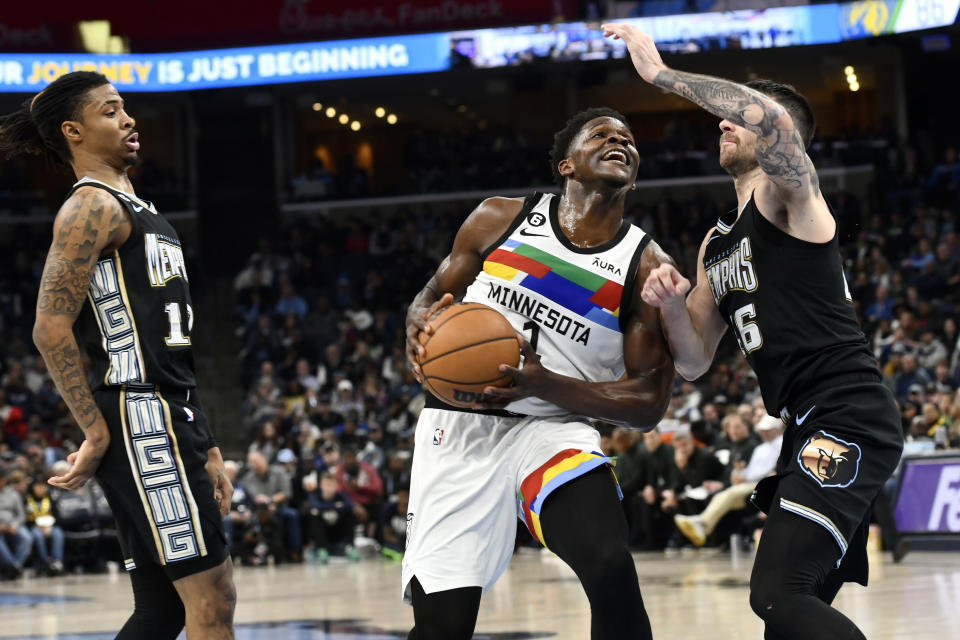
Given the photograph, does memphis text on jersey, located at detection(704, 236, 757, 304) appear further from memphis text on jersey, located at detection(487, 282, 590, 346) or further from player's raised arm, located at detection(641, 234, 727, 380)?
memphis text on jersey, located at detection(487, 282, 590, 346)

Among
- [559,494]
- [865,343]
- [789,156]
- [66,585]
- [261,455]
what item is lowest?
[66,585]

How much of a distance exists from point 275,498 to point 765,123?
11.9 meters

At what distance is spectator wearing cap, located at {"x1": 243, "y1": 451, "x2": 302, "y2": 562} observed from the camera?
49.1 feet

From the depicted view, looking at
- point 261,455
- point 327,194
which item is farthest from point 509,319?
point 327,194

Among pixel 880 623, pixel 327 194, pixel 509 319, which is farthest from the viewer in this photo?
pixel 327 194

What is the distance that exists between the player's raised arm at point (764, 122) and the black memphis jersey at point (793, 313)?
0.18m

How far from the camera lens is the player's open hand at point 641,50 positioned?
4.11 meters

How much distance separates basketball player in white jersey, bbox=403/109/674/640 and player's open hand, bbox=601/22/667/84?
44cm

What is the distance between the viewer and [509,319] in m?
4.54

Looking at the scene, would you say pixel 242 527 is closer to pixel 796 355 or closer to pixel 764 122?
pixel 796 355

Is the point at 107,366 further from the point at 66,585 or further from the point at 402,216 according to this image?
the point at 402,216

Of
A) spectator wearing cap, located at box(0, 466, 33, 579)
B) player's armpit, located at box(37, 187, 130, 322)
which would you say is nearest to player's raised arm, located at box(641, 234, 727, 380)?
player's armpit, located at box(37, 187, 130, 322)

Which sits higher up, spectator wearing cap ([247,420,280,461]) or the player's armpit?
the player's armpit

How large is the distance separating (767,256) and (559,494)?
1072 millimetres
